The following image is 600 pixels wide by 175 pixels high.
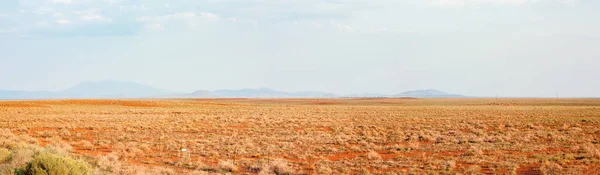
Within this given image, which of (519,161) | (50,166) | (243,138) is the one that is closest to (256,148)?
(243,138)

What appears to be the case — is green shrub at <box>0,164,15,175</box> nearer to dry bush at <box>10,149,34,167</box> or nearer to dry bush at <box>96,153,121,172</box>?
dry bush at <box>10,149,34,167</box>

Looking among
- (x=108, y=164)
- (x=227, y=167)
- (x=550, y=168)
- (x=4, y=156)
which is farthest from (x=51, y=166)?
(x=550, y=168)

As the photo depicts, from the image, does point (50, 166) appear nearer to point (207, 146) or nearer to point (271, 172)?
point (271, 172)

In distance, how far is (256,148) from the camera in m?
22.3

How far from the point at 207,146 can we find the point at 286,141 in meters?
3.98

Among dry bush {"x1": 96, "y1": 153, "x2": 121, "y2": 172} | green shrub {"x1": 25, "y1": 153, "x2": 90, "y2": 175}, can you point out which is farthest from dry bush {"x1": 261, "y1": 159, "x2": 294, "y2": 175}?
green shrub {"x1": 25, "y1": 153, "x2": 90, "y2": 175}

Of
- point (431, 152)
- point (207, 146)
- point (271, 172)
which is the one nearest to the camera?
point (271, 172)

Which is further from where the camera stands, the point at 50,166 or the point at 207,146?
the point at 207,146

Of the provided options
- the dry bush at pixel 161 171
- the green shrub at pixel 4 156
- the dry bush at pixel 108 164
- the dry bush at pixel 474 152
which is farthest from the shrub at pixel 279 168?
the dry bush at pixel 474 152

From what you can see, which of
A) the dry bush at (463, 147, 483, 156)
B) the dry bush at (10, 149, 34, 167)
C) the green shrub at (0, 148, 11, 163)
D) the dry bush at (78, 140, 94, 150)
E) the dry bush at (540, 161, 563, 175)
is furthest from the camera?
the dry bush at (78, 140, 94, 150)

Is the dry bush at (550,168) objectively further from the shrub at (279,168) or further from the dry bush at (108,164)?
the dry bush at (108,164)

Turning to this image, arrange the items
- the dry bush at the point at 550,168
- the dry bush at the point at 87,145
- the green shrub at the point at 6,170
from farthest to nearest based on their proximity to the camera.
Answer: the dry bush at the point at 87,145 < the dry bush at the point at 550,168 < the green shrub at the point at 6,170

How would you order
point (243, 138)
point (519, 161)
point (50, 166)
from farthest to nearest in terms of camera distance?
point (243, 138)
point (519, 161)
point (50, 166)

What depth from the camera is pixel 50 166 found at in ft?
34.9
